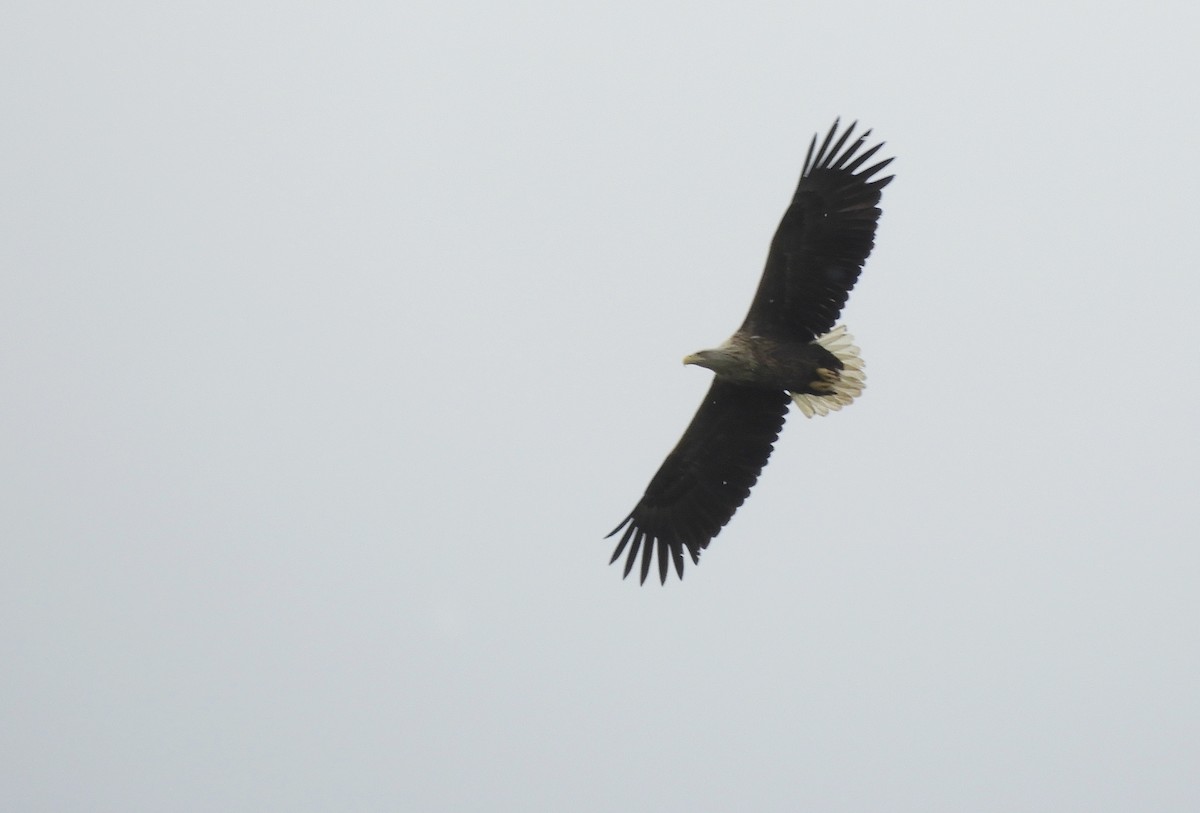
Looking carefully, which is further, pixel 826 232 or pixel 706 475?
pixel 706 475

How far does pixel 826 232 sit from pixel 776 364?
114 cm

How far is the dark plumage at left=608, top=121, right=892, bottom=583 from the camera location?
12.3 metres

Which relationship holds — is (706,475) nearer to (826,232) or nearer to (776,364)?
(776,364)

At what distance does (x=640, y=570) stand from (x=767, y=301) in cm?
272

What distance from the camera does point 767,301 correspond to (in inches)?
497

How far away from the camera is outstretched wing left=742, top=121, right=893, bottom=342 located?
12273 mm

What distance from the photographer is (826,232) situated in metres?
12.3

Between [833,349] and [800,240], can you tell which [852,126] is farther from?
[833,349]

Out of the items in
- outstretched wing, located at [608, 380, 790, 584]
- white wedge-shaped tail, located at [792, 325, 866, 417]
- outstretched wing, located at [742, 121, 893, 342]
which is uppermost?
outstretched wing, located at [742, 121, 893, 342]

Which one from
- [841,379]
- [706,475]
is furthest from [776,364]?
[706,475]

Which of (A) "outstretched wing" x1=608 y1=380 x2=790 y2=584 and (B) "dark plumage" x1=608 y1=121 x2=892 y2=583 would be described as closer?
(B) "dark plumage" x1=608 y1=121 x2=892 y2=583

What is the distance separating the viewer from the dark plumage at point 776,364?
12297mm

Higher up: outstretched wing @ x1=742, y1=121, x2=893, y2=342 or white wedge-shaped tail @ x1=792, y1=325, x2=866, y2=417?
outstretched wing @ x1=742, y1=121, x2=893, y2=342

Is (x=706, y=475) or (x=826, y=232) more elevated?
(x=826, y=232)
